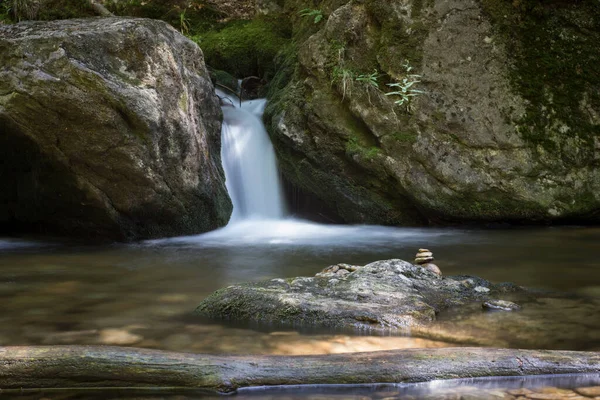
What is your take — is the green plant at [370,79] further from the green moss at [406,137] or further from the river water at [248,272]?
the river water at [248,272]

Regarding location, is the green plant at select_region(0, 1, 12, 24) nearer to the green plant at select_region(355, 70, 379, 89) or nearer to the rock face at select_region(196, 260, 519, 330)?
the green plant at select_region(355, 70, 379, 89)

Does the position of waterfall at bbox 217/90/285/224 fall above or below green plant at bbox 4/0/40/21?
below

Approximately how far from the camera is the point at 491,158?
8727 mm

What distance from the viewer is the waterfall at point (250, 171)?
31.6 feet

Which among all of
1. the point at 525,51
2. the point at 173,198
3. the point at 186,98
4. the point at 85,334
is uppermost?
the point at 525,51

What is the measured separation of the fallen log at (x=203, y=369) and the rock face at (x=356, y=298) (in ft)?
3.36

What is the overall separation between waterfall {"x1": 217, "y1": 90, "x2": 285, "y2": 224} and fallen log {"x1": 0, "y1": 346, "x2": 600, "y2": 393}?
21.1 feet

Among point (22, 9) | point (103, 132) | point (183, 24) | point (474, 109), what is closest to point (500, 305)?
point (474, 109)


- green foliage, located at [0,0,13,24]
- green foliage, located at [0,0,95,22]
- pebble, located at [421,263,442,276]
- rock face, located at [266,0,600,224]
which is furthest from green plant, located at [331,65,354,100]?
green foliage, located at [0,0,13,24]

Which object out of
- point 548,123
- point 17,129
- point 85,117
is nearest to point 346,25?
point 548,123

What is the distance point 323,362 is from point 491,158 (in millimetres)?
6376

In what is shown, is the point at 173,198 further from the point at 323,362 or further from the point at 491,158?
the point at 323,362

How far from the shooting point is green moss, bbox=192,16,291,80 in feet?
40.4

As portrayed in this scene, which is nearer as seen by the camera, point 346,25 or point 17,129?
point 17,129
